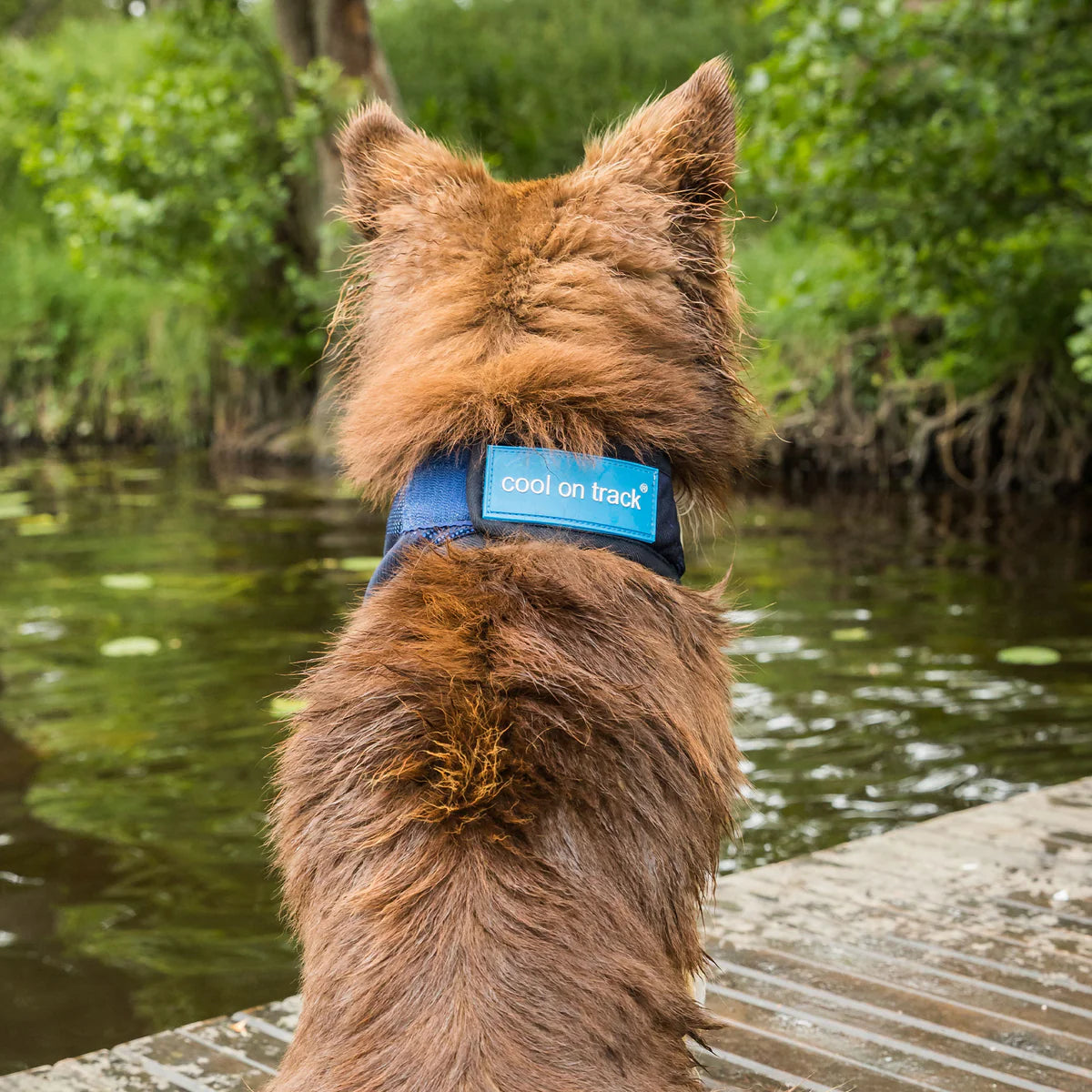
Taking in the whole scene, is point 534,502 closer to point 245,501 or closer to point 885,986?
point 885,986

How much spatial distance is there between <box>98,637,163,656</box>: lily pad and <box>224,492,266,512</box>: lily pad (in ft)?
15.1

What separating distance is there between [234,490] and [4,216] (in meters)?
8.35

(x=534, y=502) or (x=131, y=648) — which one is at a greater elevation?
(x=534, y=502)

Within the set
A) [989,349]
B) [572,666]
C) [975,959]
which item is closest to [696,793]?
[572,666]

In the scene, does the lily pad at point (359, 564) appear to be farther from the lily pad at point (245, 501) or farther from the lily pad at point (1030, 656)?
the lily pad at point (1030, 656)

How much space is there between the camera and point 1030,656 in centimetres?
654

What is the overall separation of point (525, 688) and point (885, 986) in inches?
60.5

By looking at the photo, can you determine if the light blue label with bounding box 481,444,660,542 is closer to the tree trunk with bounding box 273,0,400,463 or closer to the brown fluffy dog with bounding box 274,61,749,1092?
the brown fluffy dog with bounding box 274,61,749,1092

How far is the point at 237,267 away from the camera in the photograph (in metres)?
14.4

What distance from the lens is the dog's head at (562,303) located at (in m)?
1.87

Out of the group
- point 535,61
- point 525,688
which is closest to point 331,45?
point 535,61

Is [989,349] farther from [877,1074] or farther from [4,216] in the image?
[4,216]

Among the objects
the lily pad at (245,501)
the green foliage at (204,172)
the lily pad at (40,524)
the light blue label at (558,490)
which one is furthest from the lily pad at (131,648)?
the green foliage at (204,172)

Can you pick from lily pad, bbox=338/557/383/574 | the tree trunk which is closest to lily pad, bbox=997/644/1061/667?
lily pad, bbox=338/557/383/574
